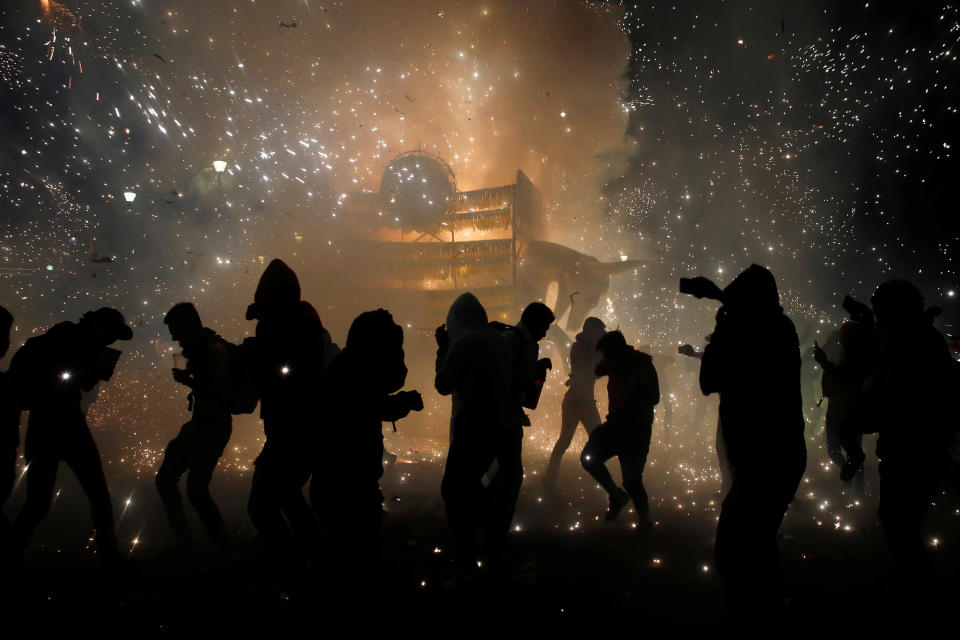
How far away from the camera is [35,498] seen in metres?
2.89

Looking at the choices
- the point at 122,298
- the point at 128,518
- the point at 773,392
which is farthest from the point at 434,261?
the point at 773,392

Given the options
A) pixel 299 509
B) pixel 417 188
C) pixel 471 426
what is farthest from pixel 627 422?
pixel 417 188

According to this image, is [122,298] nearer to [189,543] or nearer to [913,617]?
[189,543]

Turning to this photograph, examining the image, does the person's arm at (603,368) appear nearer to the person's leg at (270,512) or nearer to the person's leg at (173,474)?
the person's leg at (270,512)

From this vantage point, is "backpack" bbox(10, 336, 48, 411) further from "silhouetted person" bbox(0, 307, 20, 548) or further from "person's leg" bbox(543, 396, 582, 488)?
"person's leg" bbox(543, 396, 582, 488)

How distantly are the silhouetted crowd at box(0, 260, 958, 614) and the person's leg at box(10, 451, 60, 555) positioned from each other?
1 centimetres

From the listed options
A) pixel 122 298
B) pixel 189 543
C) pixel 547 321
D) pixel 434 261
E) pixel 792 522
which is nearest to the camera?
pixel 189 543

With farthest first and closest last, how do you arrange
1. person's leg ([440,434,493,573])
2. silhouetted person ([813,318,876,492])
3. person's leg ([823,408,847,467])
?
person's leg ([823,408,847,467]), silhouetted person ([813,318,876,492]), person's leg ([440,434,493,573])

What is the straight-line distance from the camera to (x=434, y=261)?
1501 centimetres

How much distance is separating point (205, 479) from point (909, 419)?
488 cm

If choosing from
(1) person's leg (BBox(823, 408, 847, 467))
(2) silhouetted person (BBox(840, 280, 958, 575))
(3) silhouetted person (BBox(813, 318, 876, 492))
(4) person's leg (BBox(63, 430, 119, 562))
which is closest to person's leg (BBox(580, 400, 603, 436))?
(3) silhouetted person (BBox(813, 318, 876, 492))

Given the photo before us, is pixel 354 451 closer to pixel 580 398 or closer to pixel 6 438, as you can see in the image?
pixel 6 438

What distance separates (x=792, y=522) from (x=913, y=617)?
2241mm

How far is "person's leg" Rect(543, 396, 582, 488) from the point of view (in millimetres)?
5352
